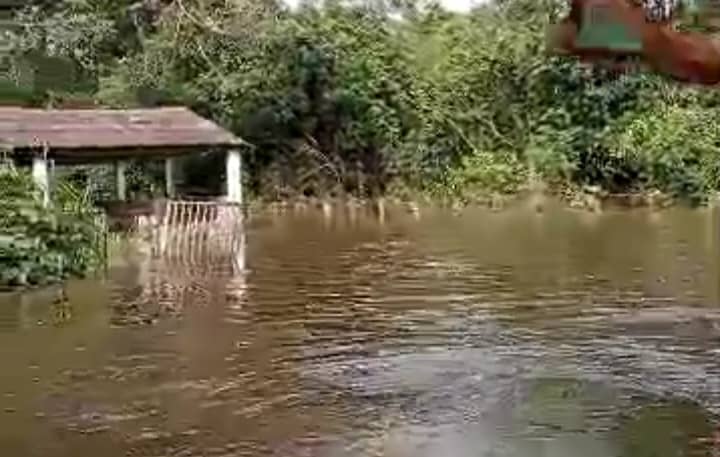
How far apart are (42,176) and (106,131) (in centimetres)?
315

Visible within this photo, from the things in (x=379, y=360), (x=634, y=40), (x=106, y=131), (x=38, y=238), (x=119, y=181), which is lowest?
(x=379, y=360)

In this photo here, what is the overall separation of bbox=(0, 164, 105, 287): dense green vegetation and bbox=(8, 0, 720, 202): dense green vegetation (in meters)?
12.6

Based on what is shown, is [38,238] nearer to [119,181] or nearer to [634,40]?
[119,181]

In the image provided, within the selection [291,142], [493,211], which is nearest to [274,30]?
[291,142]

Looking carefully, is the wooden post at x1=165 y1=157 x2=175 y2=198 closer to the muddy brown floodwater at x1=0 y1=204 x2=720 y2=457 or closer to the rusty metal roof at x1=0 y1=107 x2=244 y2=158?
the rusty metal roof at x1=0 y1=107 x2=244 y2=158

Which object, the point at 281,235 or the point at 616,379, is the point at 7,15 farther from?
the point at 616,379

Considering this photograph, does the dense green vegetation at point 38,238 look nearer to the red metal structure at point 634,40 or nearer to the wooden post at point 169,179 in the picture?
the wooden post at point 169,179

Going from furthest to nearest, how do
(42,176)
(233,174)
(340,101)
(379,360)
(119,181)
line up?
1. (340,101)
2. (119,181)
3. (233,174)
4. (42,176)
5. (379,360)

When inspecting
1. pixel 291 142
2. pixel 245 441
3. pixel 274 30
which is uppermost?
pixel 274 30

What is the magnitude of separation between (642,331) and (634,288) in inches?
121

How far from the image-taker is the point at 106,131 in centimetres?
2252

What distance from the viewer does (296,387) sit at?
31.4 feet

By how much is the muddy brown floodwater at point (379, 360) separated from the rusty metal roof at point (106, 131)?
14.6ft

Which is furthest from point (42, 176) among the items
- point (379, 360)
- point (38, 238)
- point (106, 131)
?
point (379, 360)
